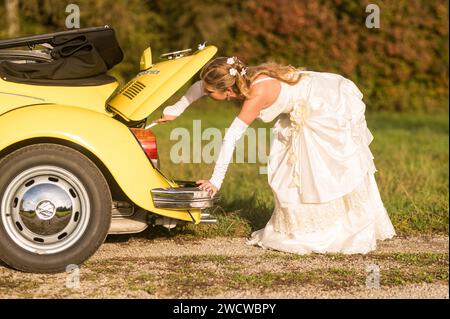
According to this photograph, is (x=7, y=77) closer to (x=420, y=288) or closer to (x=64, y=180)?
(x=64, y=180)

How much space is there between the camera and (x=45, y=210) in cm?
552

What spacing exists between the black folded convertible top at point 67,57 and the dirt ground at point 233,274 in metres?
1.20

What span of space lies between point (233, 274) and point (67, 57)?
1726 mm

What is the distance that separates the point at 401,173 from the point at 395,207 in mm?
2234

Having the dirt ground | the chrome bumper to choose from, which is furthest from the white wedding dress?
the chrome bumper

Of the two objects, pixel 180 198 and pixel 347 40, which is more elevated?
pixel 180 198

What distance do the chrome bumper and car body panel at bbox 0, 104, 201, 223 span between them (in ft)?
0.16

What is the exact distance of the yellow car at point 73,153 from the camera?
216 inches

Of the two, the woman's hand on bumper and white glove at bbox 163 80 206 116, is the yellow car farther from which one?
white glove at bbox 163 80 206 116

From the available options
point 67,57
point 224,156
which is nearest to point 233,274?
point 224,156

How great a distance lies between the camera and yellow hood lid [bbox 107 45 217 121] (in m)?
5.69

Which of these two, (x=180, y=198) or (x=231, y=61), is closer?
(x=180, y=198)

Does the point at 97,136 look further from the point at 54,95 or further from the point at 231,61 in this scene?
the point at 231,61

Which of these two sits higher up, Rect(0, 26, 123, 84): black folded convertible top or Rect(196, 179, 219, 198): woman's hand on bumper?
Rect(0, 26, 123, 84): black folded convertible top
